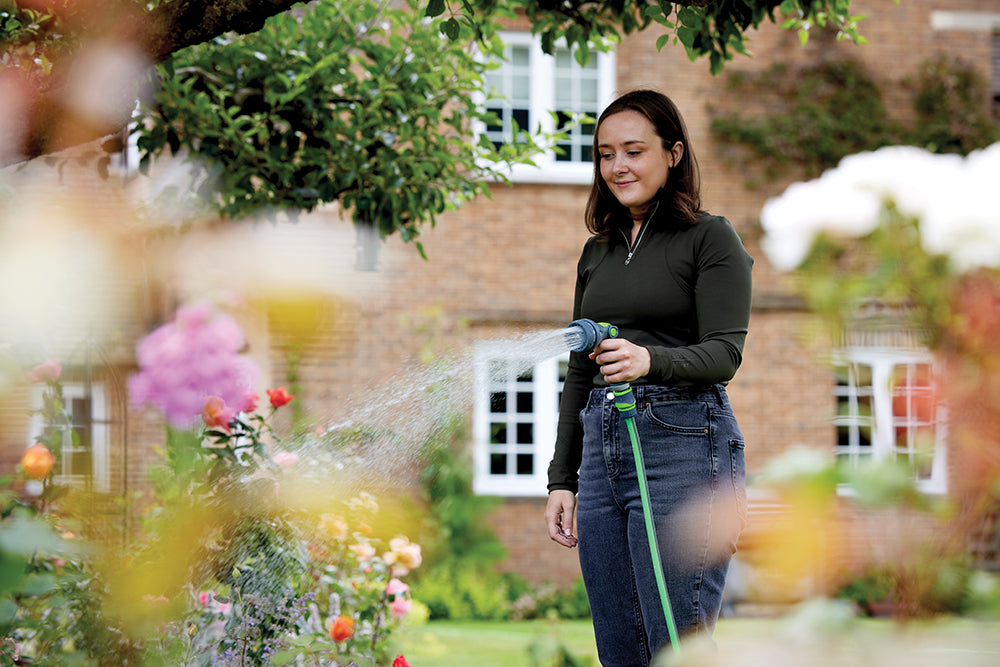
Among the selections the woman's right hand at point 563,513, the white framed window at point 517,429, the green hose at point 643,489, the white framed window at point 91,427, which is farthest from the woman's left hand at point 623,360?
the white framed window at point 517,429

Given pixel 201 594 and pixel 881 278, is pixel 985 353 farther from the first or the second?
pixel 201 594

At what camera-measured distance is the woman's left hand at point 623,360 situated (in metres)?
2.08

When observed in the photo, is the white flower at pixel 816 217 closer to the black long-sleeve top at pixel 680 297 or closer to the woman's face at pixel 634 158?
the black long-sleeve top at pixel 680 297

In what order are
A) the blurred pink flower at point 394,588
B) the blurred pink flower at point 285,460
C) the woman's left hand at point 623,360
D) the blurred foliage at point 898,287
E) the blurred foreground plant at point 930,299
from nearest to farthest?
the blurred foreground plant at point 930,299
the blurred foliage at point 898,287
the woman's left hand at point 623,360
the blurred pink flower at point 285,460
the blurred pink flower at point 394,588

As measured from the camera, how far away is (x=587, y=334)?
213 centimetres

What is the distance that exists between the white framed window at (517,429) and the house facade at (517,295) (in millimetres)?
17

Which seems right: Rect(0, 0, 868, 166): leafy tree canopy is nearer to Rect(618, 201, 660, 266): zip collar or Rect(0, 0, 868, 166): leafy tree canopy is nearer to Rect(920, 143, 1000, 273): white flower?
Rect(618, 201, 660, 266): zip collar

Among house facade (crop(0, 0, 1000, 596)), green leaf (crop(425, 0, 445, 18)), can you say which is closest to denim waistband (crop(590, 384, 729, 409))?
green leaf (crop(425, 0, 445, 18))

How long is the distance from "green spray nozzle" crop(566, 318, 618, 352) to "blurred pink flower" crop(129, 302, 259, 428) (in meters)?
1.88

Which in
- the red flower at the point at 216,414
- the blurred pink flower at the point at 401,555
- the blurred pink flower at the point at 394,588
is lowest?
the blurred pink flower at the point at 394,588

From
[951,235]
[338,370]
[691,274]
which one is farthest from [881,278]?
[338,370]

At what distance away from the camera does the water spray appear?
213cm

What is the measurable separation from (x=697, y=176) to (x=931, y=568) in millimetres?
1887

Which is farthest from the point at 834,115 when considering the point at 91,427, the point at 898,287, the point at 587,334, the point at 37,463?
the point at 898,287
